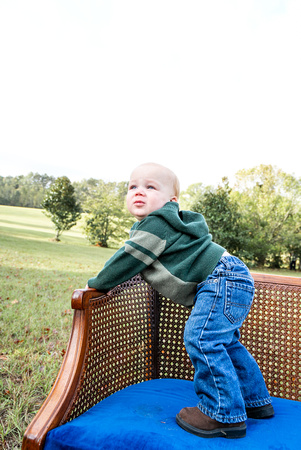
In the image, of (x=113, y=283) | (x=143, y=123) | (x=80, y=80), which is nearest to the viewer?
(x=113, y=283)

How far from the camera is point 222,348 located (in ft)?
4.48

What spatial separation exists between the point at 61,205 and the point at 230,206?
9.13m

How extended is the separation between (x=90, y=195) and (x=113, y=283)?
20193mm

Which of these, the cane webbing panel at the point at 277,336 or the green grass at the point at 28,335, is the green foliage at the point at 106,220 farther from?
the cane webbing panel at the point at 277,336

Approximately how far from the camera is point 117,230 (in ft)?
67.4

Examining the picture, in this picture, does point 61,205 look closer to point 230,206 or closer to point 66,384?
point 230,206

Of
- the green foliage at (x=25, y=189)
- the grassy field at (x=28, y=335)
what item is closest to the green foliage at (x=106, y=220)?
the green foliage at (x=25, y=189)

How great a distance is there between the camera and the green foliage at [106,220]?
20.4 m

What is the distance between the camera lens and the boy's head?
5.45 ft

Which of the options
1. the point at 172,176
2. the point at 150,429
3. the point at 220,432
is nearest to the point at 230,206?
the point at 172,176

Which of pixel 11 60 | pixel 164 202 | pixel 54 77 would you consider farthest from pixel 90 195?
pixel 164 202

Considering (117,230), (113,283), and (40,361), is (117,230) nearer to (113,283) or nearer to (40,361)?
(40,361)

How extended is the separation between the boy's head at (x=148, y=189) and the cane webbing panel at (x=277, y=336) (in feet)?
2.33

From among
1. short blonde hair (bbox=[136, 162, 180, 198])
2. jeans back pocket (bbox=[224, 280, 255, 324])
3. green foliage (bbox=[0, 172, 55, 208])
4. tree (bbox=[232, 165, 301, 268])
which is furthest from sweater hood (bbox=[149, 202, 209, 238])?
green foliage (bbox=[0, 172, 55, 208])
